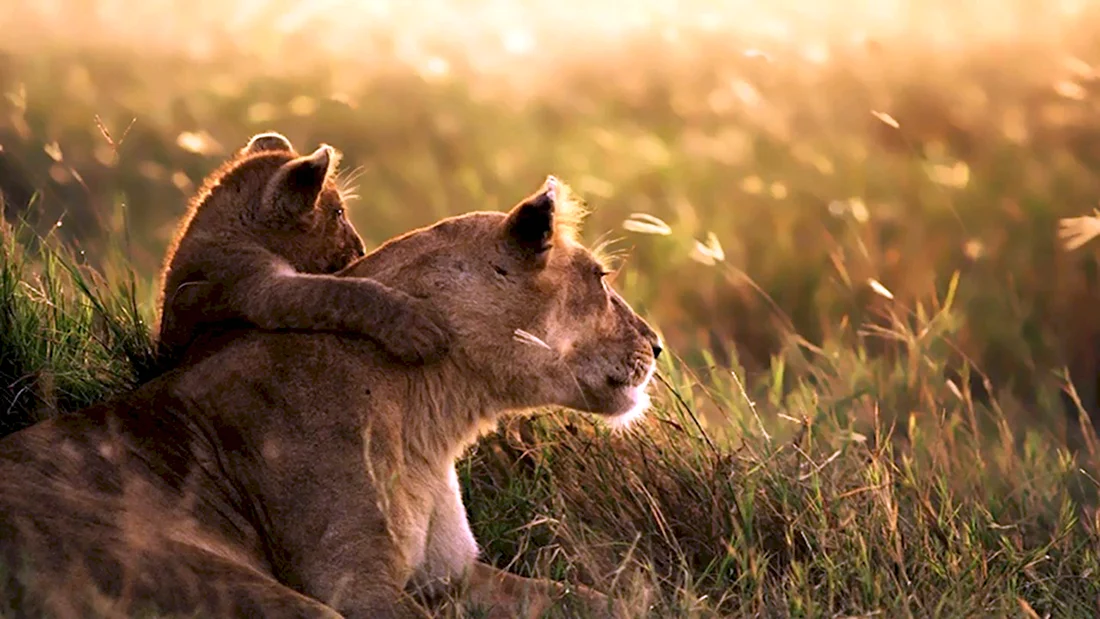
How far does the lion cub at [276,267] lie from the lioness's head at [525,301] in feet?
0.35

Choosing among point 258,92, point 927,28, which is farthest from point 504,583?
point 927,28

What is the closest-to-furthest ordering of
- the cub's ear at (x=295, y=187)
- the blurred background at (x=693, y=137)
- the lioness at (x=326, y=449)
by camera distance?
the lioness at (x=326, y=449) → the cub's ear at (x=295, y=187) → the blurred background at (x=693, y=137)

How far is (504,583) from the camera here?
5195 mm

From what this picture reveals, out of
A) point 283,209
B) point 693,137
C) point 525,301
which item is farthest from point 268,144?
point 693,137

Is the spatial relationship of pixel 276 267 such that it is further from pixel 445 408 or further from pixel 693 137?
pixel 693 137

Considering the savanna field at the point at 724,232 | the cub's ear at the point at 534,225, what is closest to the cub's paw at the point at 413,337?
the cub's ear at the point at 534,225

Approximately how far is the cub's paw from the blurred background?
1.79 m

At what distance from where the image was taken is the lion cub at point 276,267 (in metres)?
4.99

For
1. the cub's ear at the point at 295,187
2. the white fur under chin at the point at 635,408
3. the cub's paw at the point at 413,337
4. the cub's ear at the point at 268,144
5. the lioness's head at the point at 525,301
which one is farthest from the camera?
the cub's ear at the point at 268,144

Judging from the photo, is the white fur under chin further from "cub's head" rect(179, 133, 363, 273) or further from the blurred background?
the blurred background

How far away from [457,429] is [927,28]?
8.76 meters

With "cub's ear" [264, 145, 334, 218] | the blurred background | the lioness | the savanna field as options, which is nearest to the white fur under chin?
the lioness

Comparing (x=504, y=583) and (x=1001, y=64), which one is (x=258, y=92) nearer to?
(x=1001, y=64)

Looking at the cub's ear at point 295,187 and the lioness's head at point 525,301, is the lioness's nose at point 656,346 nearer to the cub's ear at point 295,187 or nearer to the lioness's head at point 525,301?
the lioness's head at point 525,301
